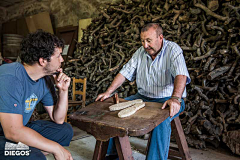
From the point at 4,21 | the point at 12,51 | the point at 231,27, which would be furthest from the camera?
the point at 4,21

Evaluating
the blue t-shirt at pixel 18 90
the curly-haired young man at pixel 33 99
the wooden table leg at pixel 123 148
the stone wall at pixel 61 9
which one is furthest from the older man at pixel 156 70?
the stone wall at pixel 61 9

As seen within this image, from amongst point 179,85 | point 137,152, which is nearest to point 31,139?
point 179,85

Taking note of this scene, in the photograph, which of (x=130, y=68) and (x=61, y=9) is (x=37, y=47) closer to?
(x=130, y=68)

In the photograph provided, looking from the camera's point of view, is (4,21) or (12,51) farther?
(4,21)

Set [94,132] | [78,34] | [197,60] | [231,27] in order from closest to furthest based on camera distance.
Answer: [94,132], [231,27], [197,60], [78,34]

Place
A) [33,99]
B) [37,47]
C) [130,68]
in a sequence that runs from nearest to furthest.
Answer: [37,47] < [33,99] < [130,68]

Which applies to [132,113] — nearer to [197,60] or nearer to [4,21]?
[197,60]

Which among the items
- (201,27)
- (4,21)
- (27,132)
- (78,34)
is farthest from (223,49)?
(4,21)

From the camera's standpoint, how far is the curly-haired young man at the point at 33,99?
4.59 feet

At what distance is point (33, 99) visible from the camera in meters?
1.80

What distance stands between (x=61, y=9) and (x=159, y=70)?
5.79 meters

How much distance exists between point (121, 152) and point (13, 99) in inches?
40.8

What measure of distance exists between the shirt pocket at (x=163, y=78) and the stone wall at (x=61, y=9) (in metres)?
3.55

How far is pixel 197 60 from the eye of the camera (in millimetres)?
3246
